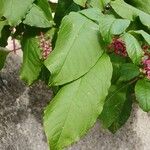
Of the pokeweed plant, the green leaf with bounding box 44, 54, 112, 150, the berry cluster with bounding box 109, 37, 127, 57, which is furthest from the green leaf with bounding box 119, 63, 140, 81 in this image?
the green leaf with bounding box 44, 54, 112, 150

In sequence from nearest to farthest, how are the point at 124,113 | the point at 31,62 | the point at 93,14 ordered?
Answer: the point at 93,14 < the point at 31,62 < the point at 124,113

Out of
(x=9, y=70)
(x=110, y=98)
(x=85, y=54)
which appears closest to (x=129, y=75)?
(x=110, y=98)

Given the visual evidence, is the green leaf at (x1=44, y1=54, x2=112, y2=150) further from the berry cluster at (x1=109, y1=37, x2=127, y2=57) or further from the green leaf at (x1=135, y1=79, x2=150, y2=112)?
the green leaf at (x1=135, y1=79, x2=150, y2=112)

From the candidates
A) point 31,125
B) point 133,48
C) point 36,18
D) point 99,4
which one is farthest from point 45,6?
point 31,125

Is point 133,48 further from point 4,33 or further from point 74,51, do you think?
point 4,33

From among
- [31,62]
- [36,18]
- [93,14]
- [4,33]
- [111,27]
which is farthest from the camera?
[4,33]

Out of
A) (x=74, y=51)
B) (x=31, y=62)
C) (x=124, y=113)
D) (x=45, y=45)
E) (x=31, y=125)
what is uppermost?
(x=74, y=51)

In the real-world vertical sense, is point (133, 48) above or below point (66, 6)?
above
